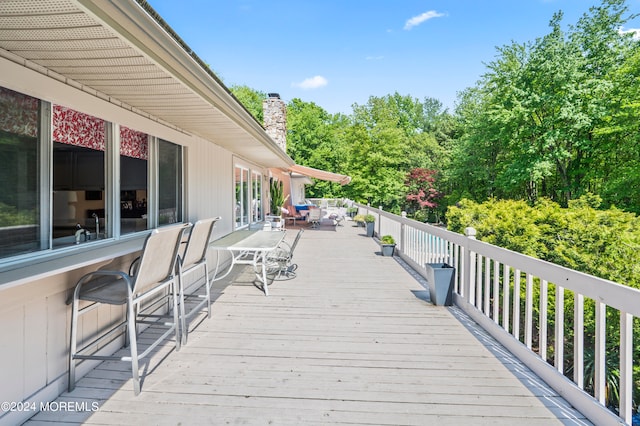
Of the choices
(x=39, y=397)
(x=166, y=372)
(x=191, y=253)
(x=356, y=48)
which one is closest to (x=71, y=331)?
(x=39, y=397)

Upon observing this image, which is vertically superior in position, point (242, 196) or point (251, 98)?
point (251, 98)

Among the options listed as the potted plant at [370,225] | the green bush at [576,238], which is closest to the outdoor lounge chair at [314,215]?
the potted plant at [370,225]

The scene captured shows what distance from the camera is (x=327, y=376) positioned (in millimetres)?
2520

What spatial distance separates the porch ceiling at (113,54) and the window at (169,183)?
0.76 m

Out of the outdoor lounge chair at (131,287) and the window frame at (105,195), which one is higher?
the window frame at (105,195)

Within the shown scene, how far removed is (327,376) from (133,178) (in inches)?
164

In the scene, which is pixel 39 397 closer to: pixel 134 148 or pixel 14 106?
pixel 14 106

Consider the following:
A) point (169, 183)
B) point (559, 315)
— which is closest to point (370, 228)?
point (169, 183)

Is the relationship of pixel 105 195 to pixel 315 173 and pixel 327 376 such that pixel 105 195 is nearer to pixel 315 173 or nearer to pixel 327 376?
pixel 327 376

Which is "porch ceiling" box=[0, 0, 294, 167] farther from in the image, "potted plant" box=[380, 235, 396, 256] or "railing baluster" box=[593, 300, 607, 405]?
"potted plant" box=[380, 235, 396, 256]

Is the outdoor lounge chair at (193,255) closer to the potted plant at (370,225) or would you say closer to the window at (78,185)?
the window at (78,185)

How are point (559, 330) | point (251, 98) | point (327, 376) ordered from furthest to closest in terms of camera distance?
point (251, 98)
point (327, 376)
point (559, 330)

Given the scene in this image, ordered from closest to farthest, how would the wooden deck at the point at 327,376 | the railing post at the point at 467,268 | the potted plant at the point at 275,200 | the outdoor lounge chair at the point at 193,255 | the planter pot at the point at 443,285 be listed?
the wooden deck at the point at 327,376, the outdoor lounge chair at the point at 193,255, the railing post at the point at 467,268, the planter pot at the point at 443,285, the potted plant at the point at 275,200

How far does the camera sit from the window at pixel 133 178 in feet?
11.6
